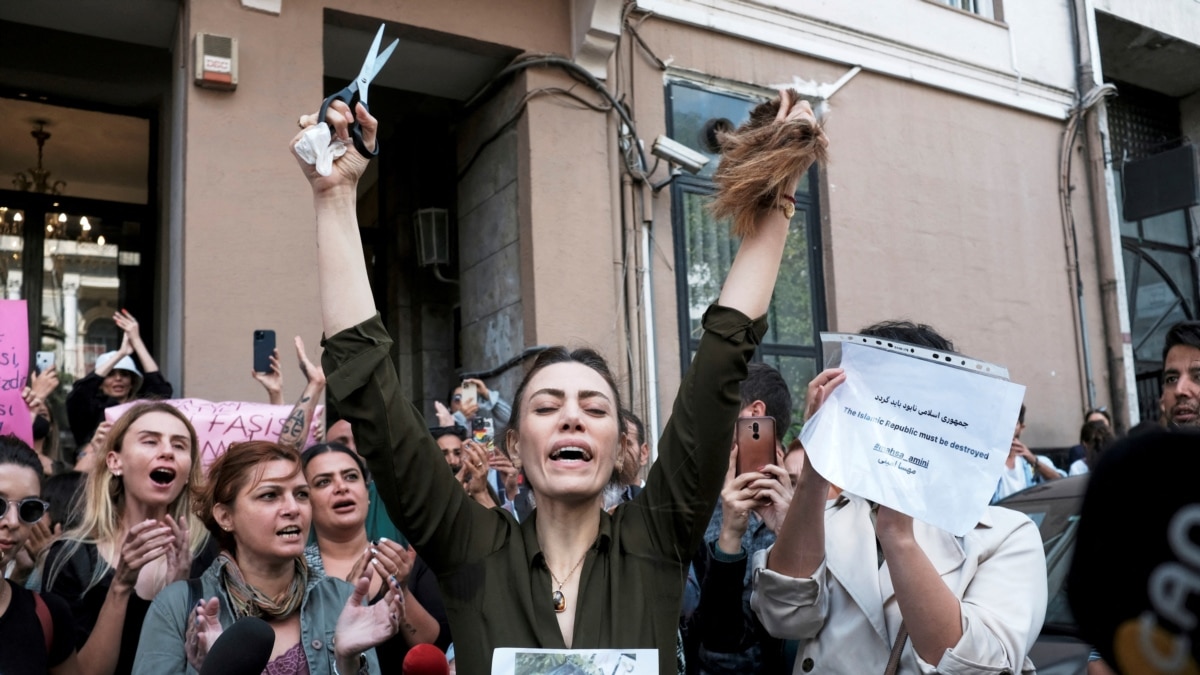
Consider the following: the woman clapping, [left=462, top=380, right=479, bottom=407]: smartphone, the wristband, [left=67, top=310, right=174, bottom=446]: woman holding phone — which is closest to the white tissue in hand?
the woman clapping

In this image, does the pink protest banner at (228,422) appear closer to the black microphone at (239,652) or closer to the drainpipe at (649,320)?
the black microphone at (239,652)

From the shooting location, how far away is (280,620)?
3.44m

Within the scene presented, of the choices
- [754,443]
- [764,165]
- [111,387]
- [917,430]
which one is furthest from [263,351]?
[917,430]

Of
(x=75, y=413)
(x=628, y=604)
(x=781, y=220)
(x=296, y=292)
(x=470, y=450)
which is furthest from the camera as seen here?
(x=296, y=292)

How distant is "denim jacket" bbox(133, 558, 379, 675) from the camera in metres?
3.11

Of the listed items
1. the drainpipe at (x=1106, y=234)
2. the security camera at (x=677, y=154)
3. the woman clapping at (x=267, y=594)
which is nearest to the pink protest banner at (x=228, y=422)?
the woman clapping at (x=267, y=594)

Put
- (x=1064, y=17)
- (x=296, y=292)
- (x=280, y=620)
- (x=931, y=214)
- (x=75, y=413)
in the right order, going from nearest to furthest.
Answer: (x=280, y=620) → (x=75, y=413) → (x=296, y=292) → (x=931, y=214) → (x=1064, y=17)

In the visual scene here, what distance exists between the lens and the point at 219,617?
10.8ft

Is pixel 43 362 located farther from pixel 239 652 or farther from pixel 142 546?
pixel 239 652

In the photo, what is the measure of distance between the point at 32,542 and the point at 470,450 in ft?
5.15

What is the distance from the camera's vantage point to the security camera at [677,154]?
834 cm

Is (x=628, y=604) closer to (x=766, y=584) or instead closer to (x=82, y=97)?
(x=766, y=584)

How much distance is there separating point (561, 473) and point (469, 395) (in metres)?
4.17

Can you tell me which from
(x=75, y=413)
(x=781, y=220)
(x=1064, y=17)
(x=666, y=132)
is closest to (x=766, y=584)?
(x=781, y=220)
